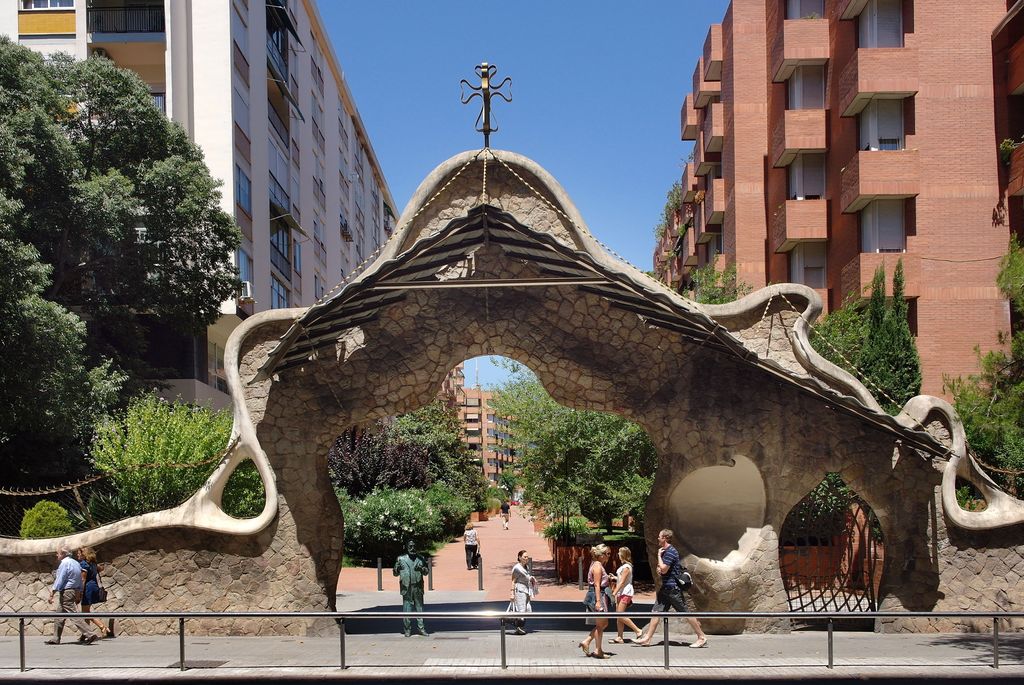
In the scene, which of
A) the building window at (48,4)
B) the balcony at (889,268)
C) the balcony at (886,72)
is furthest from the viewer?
the building window at (48,4)

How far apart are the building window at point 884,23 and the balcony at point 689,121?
2032cm

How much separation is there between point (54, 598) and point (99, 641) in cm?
94

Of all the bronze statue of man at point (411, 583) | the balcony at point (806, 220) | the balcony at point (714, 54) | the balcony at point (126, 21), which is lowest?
the bronze statue of man at point (411, 583)

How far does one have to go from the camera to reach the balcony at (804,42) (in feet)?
112

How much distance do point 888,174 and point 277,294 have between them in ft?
81.1

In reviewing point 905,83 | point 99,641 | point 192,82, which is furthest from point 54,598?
point 905,83

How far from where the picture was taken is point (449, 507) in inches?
1590

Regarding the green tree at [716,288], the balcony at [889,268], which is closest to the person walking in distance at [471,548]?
the green tree at [716,288]

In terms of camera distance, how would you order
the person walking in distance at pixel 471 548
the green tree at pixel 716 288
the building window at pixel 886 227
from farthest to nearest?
the building window at pixel 886 227 → the person walking in distance at pixel 471 548 → the green tree at pixel 716 288

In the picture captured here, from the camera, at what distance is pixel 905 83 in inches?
1176

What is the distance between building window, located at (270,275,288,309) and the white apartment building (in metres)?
0.12

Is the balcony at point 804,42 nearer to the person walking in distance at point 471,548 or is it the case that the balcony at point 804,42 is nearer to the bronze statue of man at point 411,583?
the person walking in distance at point 471,548

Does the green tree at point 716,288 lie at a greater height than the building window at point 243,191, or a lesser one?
lesser

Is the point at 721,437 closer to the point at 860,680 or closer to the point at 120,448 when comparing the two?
the point at 860,680
